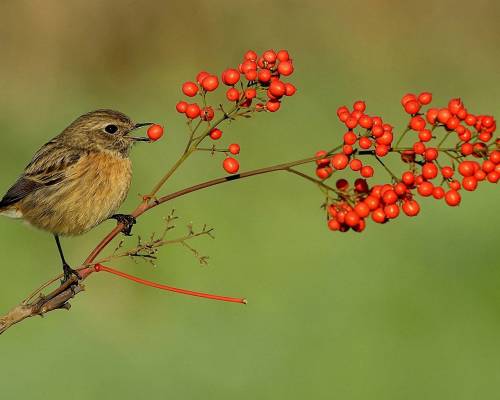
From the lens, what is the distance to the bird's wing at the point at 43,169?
17.6ft

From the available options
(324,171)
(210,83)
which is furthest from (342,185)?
(210,83)

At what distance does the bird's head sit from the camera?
5.10 metres

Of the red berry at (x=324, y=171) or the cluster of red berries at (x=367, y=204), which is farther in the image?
the red berry at (x=324, y=171)

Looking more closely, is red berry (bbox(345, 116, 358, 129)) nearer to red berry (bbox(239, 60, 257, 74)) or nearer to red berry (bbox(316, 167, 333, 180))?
red berry (bbox(316, 167, 333, 180))

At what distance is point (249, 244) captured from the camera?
969cm

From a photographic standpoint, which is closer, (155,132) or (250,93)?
(250,93)

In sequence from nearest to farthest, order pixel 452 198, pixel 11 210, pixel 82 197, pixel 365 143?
1. pixel 365 143
2. pixel 452 198
3. pixel 82 197
4. pixel 11 210

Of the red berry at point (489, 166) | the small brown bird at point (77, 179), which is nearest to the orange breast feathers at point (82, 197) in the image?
the small brown bird at point (77, 179)

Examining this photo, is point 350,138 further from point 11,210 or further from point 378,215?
point 11,210

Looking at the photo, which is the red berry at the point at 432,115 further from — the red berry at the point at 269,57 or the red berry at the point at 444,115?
the red berry at the point at 269,57

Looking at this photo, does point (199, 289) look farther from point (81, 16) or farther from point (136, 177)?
point (81, 16)

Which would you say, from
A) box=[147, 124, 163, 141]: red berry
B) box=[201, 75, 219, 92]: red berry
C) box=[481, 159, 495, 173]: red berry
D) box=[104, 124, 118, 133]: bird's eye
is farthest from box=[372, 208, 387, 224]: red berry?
box=[104, 124, 118, 133]: bird's eye

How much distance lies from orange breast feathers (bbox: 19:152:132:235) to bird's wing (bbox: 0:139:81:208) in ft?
0.11

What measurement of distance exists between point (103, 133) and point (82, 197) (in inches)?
15.3
